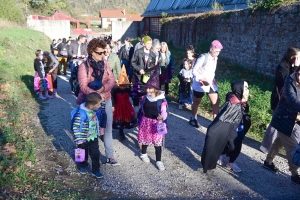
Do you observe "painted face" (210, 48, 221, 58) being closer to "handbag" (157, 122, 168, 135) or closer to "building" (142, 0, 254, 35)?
"handbag" (157, 122, 168, 135)

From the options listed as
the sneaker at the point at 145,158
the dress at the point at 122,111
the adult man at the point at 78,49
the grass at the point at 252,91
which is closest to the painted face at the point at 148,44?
the dress at the point at 122,111

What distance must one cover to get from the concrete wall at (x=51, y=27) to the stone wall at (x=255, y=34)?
20.4 metres

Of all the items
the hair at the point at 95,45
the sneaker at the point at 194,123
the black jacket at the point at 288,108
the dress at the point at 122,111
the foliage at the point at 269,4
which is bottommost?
the sneaker at the point at 194,123

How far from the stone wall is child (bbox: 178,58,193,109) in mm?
3188

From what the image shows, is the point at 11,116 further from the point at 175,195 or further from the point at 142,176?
the point at 175,195

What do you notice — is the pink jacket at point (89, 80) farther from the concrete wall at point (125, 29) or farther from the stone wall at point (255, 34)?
the concrete wall at point (125, 29)

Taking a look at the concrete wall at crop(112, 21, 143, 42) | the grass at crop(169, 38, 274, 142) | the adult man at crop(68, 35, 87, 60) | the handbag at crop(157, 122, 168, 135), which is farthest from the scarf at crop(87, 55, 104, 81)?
the concrete wall at crop(112, 21, 143, 42)

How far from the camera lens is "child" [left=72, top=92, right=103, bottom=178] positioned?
406 cm

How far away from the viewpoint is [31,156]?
464cm

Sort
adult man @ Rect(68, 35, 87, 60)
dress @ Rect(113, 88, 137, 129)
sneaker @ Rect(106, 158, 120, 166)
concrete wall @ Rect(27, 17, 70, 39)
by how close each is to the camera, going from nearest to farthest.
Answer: sneaker @ Rect(106, 158, 120, 166), dress @ Rect(113, 88, 137, 129), adult man @ Rect(68, 35, 87, 60), concrete wall @ Rect(27, 17, 70, 39)

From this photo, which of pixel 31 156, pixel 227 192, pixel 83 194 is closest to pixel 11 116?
pixel 31 156

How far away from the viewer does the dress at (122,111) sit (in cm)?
564

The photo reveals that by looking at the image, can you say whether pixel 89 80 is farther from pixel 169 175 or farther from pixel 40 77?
pixel 40 77

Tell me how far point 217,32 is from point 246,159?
31.7 feet
